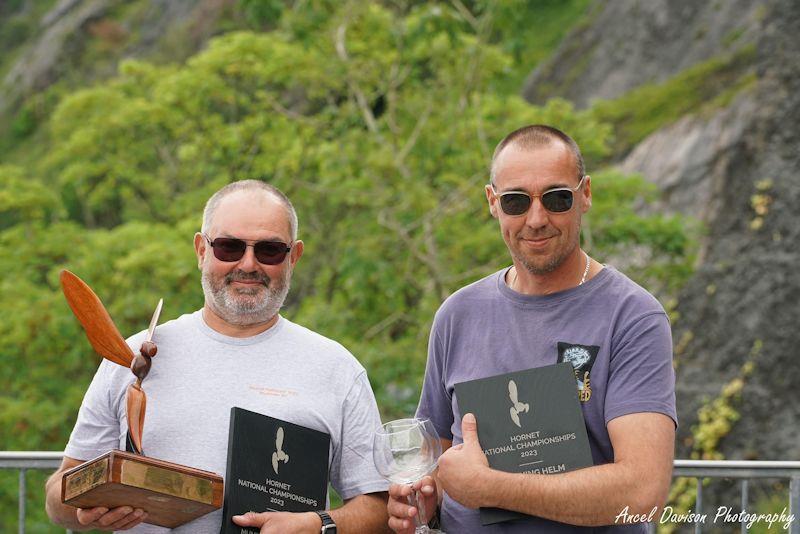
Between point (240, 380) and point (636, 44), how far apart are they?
2312 centimetres

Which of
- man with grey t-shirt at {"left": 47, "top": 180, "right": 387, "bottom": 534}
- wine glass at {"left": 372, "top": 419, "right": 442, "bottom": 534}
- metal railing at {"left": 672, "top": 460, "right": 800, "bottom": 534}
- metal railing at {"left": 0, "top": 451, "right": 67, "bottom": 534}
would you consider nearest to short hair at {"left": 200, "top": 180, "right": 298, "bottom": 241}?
man with grey t-shirt at {"left": 47, "top": 180, "right": 387, "bottom": 534}

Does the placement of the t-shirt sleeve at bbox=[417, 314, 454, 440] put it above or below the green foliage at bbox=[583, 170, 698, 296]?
below

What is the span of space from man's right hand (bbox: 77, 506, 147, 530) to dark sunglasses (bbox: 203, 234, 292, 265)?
2.89 ft

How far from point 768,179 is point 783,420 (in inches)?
132

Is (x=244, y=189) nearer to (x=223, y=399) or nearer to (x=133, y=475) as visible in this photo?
(x=223, y=399)

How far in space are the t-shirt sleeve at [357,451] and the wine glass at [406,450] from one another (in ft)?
0.87

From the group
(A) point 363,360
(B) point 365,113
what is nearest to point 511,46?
(B) point 365,113

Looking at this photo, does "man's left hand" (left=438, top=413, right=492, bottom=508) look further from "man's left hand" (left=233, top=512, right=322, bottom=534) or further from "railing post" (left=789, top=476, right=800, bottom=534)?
"railing post" (left=789, top=476, right=800, bottom=534)

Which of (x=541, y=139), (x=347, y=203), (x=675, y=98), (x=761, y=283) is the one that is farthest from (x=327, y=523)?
(x=675, y=98)

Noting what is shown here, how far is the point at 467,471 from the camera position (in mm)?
2977

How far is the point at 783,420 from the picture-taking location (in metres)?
9.86

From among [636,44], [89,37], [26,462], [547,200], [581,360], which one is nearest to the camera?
[581,360]

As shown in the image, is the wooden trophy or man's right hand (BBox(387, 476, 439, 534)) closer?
the wooden trophy

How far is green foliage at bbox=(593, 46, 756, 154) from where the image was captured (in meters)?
17.4
